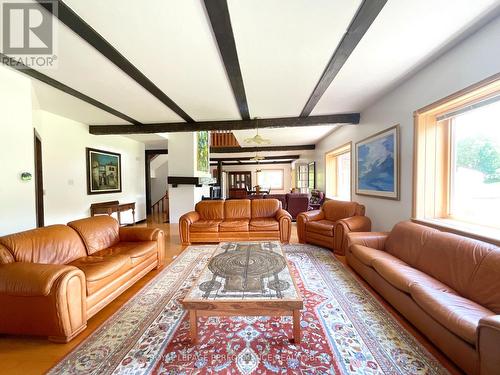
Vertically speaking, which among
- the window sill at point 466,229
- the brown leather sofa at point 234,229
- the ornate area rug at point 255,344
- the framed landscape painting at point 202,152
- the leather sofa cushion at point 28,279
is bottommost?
the ornate area rug at point 255,344

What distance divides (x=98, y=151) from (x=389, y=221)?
20.3ft

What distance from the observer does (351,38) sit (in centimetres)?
189

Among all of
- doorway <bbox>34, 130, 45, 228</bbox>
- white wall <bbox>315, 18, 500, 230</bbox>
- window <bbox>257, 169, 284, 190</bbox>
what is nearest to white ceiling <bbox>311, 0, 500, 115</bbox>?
white wall <bbox>315, 18, 500, 230</bbox>

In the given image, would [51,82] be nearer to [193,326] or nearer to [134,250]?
[134,250]

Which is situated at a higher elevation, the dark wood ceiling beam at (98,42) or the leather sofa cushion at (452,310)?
the dark wood ceiling beam at (98,42)

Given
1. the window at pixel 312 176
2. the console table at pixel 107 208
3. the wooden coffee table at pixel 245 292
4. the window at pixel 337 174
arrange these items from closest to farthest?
the wooden coffee table at pixel 245 292 → the console table at pixel 107 208 → the window at pixel 337 174 → the window at pixel 312 176

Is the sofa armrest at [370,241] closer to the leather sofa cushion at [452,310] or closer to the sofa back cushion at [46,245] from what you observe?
the leather sofa cushion at [452,310]

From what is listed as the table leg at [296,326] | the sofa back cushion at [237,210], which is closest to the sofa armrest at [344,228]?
the sofa back cushion at [237,210]

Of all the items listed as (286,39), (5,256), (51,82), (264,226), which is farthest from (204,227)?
(286,39)

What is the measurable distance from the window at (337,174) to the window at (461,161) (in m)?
2.73

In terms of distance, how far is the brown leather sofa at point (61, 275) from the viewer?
158 centimetres

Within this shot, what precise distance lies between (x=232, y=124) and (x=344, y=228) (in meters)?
2.94

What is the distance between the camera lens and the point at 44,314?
159 cm

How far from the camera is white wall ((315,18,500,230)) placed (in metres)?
1.81
